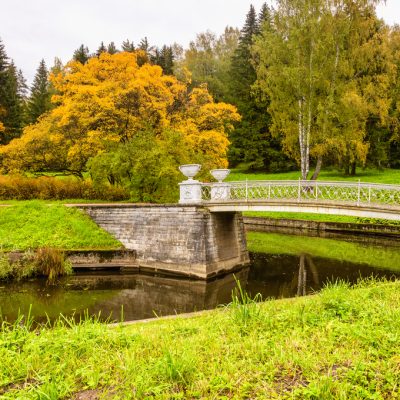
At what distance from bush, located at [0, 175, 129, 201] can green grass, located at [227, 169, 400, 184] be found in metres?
16.8

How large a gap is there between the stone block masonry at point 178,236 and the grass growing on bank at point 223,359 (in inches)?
337

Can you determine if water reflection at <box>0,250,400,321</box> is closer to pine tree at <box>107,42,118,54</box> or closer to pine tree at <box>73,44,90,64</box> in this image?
pine tree at <box>73,44,90,64</box>

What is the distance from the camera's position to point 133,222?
15.2 m

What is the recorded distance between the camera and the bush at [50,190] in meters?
20.2

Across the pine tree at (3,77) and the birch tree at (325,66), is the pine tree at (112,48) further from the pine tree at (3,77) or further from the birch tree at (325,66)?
the birch tree at (325,66)

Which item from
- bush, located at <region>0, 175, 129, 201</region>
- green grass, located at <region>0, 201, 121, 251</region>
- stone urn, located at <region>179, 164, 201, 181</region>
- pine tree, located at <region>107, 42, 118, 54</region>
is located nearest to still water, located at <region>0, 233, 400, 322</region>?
green grass, located at <region>0, 201, 121, 251</region>

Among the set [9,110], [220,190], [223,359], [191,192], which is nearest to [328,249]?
[220,190]

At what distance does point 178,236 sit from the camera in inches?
554

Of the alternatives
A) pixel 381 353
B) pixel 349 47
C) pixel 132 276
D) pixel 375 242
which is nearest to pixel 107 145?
pixel 132 276

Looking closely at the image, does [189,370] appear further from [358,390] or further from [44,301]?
[44,301]

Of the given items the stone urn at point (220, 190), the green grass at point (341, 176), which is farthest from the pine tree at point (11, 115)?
the stone urn at point (220, 190)

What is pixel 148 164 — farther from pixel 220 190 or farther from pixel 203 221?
pixel 203 221

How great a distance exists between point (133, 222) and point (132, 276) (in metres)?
2.27

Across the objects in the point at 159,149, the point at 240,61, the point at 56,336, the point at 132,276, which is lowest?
the point at 132,276
